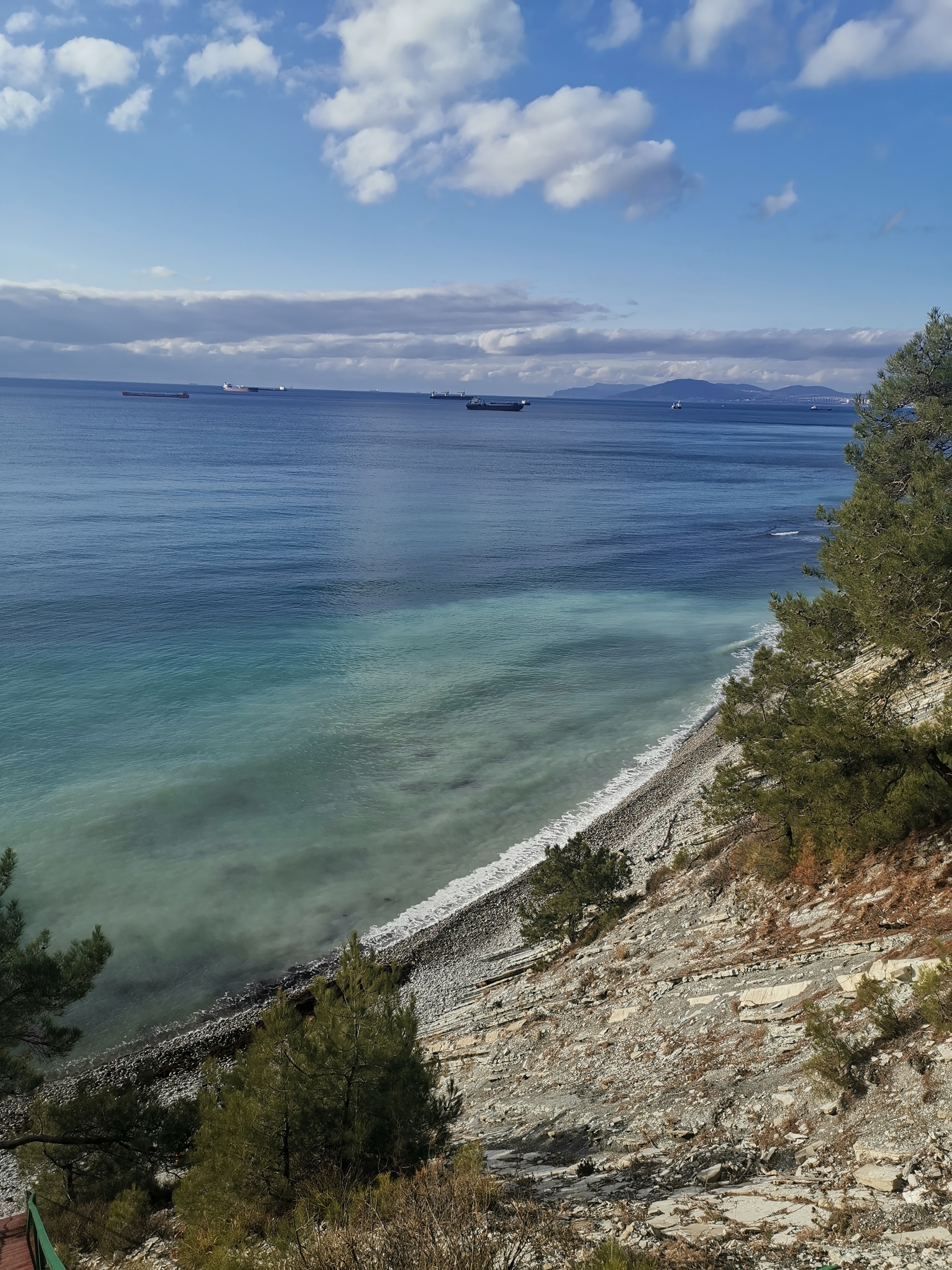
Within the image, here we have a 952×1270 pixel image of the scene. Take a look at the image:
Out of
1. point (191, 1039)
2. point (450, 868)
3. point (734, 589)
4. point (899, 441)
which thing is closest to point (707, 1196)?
point (191, 1039)

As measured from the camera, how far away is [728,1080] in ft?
30.0

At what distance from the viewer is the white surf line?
19969mm

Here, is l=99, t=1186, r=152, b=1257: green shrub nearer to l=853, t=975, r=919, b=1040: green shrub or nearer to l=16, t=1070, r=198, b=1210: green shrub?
l=16, t=1070, r=198, b=1210: green shrub

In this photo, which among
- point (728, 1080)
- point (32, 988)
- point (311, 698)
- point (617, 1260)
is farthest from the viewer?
point (311, 698)

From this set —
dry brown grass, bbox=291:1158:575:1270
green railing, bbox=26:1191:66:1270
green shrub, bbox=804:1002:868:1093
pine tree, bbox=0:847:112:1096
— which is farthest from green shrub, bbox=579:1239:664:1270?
pine tree, bbox=0:847:112:1096

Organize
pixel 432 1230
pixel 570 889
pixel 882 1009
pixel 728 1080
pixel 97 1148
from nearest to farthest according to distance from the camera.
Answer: pixel 432 1230
pixel 882 1009
pixel 728 1080
pixel 97 1148
pixel 570 889

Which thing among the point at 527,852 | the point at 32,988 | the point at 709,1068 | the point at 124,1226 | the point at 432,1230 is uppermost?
the point at 432,1230

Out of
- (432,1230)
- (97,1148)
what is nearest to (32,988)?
(97,1148)

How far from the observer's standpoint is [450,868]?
73.6ft

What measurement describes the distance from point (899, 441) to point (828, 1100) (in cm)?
2390

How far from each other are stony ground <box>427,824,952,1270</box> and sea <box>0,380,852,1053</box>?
759cm

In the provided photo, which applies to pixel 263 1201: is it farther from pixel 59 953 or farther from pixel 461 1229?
pixel 59 953

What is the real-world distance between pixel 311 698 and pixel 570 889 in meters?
19.3

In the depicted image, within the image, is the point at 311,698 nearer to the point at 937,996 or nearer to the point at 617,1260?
the point at 937,996
